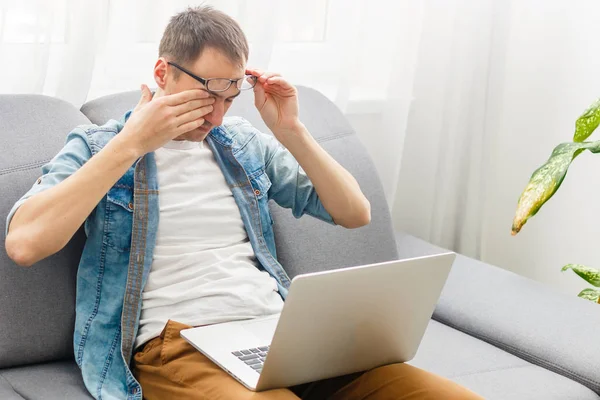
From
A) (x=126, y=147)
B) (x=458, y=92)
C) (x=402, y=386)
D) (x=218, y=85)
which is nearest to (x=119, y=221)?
(x=126, y=147)

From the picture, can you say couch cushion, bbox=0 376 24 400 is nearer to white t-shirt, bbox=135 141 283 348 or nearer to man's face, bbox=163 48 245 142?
white t-shirt, bbox=135 141 283 348

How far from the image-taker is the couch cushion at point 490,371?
1.82 meters

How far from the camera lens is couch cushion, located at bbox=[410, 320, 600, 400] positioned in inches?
71.6

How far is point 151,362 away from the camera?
5.31 feet

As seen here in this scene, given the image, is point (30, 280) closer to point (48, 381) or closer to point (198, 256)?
point (48, 381)

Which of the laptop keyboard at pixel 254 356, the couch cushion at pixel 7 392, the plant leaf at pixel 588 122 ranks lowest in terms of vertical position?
the couch cushion at pixel 7 392

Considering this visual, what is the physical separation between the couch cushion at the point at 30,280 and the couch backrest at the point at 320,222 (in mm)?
186

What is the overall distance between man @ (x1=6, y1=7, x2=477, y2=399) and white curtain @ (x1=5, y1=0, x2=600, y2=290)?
2.13ft

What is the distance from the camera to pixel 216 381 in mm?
1476

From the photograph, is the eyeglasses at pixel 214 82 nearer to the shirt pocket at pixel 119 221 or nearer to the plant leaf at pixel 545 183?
the shirt pocket at pixel 119 221

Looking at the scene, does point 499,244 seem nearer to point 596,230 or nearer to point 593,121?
point 596,230

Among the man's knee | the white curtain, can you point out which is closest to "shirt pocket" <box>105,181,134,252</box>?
the man's knee

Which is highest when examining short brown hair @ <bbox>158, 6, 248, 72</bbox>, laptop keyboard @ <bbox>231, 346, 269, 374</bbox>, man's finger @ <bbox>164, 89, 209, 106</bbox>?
short brown hair @ <bbox>158, 6, 248, 72</bbox>

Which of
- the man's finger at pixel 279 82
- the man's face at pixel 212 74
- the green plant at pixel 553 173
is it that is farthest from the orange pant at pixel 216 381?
the green plant at pixel 553 173
